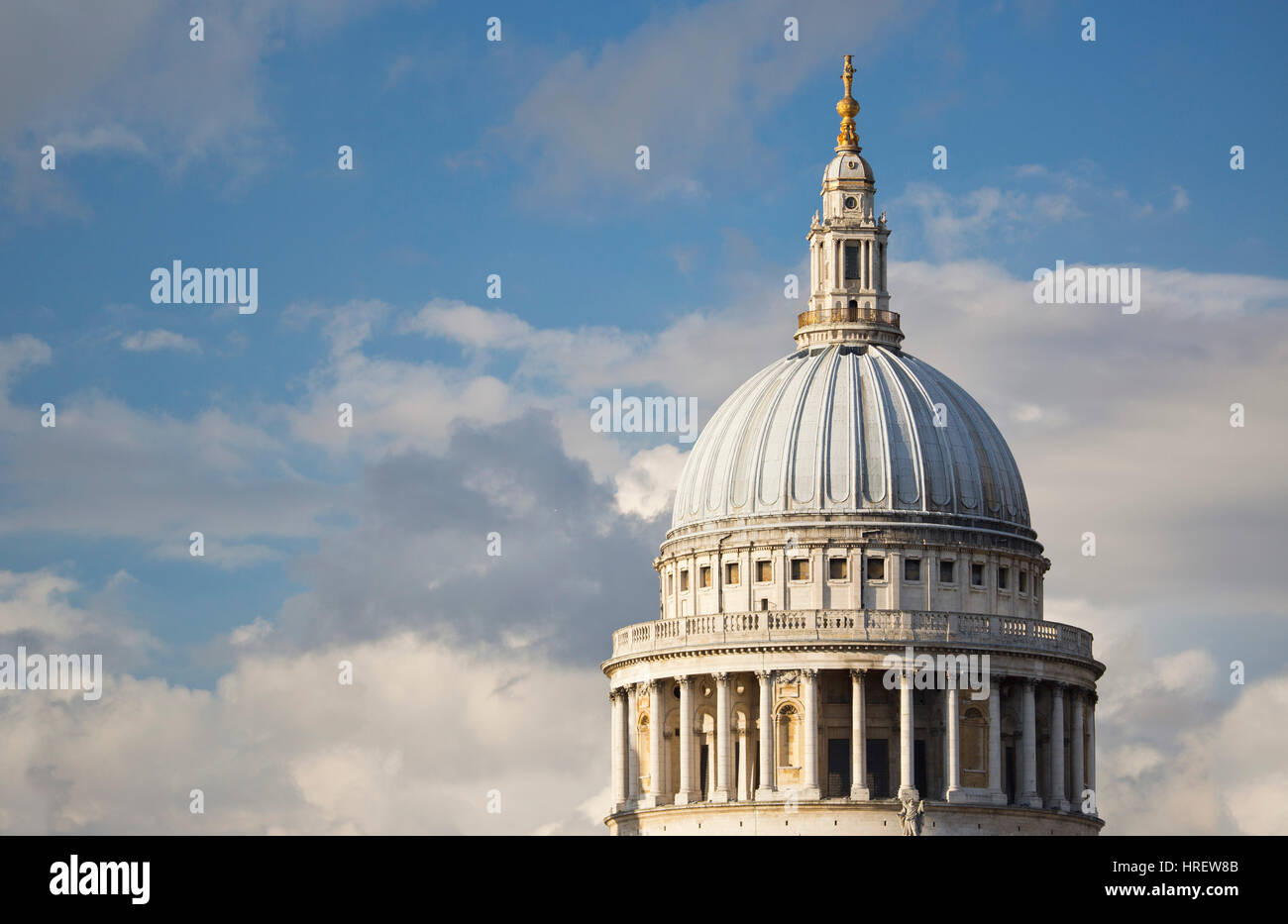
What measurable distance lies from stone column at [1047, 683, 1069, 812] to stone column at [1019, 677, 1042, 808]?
2.65 ft

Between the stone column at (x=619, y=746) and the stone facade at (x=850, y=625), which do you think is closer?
the stone facade at (x=850, y=625)

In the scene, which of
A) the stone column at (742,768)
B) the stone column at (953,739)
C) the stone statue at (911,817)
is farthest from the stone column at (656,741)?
the stone column at (953,739)

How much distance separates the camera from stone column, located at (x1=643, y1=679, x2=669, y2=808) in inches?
6122

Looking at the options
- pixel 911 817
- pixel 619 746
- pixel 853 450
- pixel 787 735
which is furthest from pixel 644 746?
pixel 853 450

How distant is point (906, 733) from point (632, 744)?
551 inches

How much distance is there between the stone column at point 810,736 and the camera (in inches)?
5915

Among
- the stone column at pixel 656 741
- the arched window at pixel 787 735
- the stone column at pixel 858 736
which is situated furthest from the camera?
the stone column at pixel 656 741

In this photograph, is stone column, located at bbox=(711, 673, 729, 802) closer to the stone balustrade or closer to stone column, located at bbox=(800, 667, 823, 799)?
the stone balustrade

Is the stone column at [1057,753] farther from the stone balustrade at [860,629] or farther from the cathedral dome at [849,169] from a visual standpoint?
the cathedral dome at [849,169]

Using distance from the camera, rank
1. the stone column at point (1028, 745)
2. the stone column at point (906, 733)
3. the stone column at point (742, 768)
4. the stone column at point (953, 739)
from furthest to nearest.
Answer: the stone column at point (1028, 745) < the stone column at point (742, 768) < the stone column at point (953, 739) < the stone column at point (906, 733)

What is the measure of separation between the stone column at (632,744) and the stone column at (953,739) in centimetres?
1482

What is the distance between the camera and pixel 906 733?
15075 centimetres

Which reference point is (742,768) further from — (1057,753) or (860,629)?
(1057,753)

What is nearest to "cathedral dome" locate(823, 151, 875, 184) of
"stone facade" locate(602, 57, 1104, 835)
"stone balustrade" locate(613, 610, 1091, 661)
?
"stone facade" locate(602, 57, 1104, 835)
